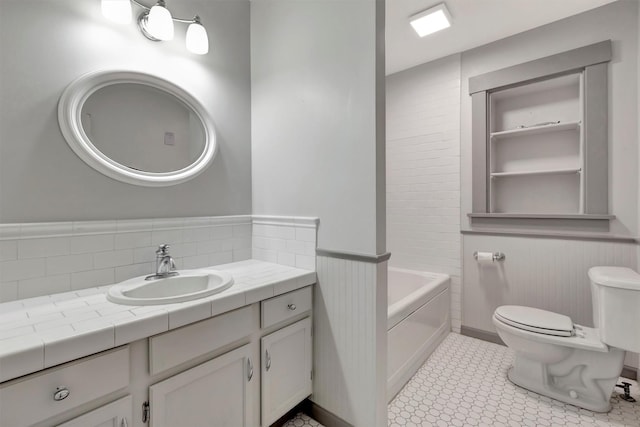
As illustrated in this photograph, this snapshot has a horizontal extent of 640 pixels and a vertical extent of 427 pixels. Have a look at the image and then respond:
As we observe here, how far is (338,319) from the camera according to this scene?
153 cm

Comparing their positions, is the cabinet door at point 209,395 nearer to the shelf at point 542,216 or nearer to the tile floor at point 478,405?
the tile floor at point 478,405

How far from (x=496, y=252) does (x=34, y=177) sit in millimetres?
2964

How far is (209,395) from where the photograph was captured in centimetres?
116

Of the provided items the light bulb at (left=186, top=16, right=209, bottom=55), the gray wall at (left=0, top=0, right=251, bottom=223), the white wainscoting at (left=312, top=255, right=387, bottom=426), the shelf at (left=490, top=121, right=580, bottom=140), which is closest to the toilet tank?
the shelf at (left=490, top=121, right=580, bottom=140)

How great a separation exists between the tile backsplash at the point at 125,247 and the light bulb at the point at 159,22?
36.5 inches

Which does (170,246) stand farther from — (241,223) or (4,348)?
(4,348)

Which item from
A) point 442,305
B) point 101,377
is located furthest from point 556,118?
point 101,377

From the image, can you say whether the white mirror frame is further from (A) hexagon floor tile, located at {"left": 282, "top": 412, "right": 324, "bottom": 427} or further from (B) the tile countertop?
(A) hexagon floor tile, located at {"left": 282, "top": 412, "right": 324, "bottom": 427}

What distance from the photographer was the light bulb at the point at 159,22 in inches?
55.9

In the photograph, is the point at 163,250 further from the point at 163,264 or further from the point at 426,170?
the point at 426,170

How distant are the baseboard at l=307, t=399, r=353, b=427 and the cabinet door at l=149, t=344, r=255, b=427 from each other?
44 centimetres

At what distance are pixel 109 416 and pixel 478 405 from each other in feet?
6.05

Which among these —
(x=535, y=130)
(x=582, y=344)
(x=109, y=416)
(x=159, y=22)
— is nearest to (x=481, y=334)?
(x=582, y=344)

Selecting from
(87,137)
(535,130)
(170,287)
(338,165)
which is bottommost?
(170,287)
